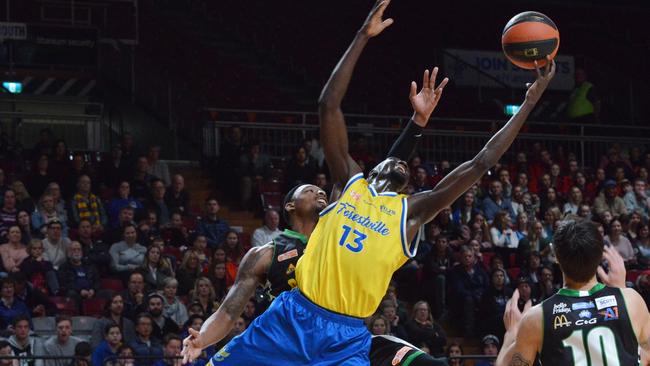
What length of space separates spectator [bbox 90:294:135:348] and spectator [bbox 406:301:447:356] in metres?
3.23

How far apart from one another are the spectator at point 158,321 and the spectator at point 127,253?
1093mm

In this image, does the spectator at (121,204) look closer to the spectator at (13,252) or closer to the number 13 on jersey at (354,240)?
the spectator at (13,252)

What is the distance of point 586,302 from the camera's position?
4.73 metres

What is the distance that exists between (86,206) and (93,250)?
3.40 feet

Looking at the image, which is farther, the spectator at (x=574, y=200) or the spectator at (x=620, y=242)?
the spectator at (x=574, y=200)

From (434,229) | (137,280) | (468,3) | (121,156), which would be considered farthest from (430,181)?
(468,3)

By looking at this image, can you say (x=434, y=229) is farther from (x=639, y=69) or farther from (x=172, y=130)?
(x=639, y=69)

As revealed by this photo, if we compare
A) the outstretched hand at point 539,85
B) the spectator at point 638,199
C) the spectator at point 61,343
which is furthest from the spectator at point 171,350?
the spectator at point 638,199

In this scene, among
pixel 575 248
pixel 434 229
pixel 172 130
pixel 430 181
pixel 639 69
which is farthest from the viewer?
pixel 639 69

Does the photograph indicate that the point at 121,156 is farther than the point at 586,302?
Yes

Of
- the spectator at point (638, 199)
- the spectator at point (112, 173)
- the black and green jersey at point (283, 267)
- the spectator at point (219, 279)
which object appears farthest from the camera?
the spectator at point (638, 199)

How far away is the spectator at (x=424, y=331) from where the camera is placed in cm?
1272

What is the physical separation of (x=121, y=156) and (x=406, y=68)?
30.6 ft

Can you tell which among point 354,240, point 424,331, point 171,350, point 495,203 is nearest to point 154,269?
point 171,350
